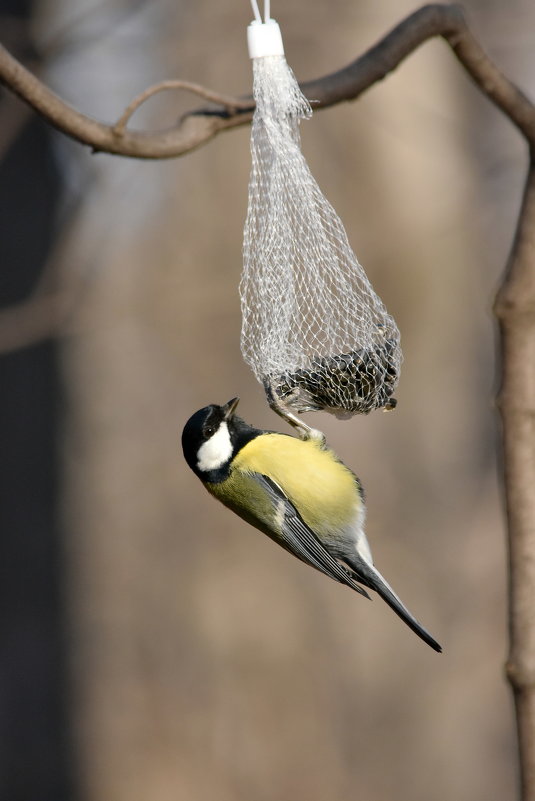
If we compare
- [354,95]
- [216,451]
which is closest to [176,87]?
[354,95]

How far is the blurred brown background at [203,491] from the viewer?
15.0 ft

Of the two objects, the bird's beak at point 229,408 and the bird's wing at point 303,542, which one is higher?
the bird's beak at point 229,408

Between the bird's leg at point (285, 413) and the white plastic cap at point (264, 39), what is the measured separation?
652mm

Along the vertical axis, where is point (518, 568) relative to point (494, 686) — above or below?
above

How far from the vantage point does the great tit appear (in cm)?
229

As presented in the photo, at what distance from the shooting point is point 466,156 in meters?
5.04

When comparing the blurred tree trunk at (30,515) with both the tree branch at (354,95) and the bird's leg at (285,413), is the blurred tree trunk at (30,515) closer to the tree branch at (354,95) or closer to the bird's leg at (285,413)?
the bird's leg at (285,413)

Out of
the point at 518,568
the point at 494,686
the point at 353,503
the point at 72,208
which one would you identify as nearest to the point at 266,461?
the point at 353,503

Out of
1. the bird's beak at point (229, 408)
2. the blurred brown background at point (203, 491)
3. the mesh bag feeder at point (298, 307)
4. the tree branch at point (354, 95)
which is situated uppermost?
the tree branch at point (354, 95)

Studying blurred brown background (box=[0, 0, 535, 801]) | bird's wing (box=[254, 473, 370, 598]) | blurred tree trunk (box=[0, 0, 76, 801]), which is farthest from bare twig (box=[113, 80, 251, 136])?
blurred tree trunk (box=[0, 0, 76, 801])

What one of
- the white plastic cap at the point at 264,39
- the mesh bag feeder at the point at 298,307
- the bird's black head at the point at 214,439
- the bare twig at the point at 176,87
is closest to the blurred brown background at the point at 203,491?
the bird's black head at the point at 214,439

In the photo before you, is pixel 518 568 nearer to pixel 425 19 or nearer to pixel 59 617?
pixel 425 19

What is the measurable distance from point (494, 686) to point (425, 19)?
3.99 metres

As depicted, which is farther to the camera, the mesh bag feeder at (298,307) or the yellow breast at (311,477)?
the yellow breast at (311,477)
